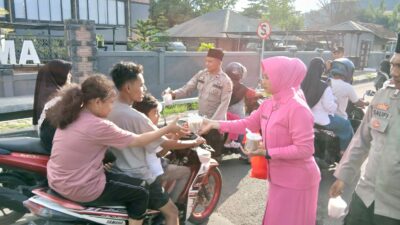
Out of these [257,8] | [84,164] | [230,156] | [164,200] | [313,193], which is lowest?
[230,156]

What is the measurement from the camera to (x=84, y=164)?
2.48m

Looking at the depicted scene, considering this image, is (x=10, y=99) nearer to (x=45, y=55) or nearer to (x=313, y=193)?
(x=45, y=55)

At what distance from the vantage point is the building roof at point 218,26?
2191cm

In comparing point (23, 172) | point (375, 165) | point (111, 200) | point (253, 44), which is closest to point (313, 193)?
point (375, 165)

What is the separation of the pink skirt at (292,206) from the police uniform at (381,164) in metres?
0.29

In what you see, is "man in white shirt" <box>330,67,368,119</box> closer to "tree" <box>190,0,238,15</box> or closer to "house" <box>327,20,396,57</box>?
"house" <box>327,20,396,57</box>

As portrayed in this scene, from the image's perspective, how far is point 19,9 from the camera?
20578 millimetres

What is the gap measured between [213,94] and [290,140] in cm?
253

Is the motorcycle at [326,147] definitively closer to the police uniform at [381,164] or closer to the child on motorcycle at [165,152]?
the child on motorcycle at [165,152]

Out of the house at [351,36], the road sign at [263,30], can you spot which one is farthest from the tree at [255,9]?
the road sign at [263,30]

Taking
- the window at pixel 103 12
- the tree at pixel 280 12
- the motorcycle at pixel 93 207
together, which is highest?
the tree at pixel 280 12

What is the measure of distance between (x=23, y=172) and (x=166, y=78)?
915 cm

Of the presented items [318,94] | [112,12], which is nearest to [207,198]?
[318,94]

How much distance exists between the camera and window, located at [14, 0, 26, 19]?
803 inches
